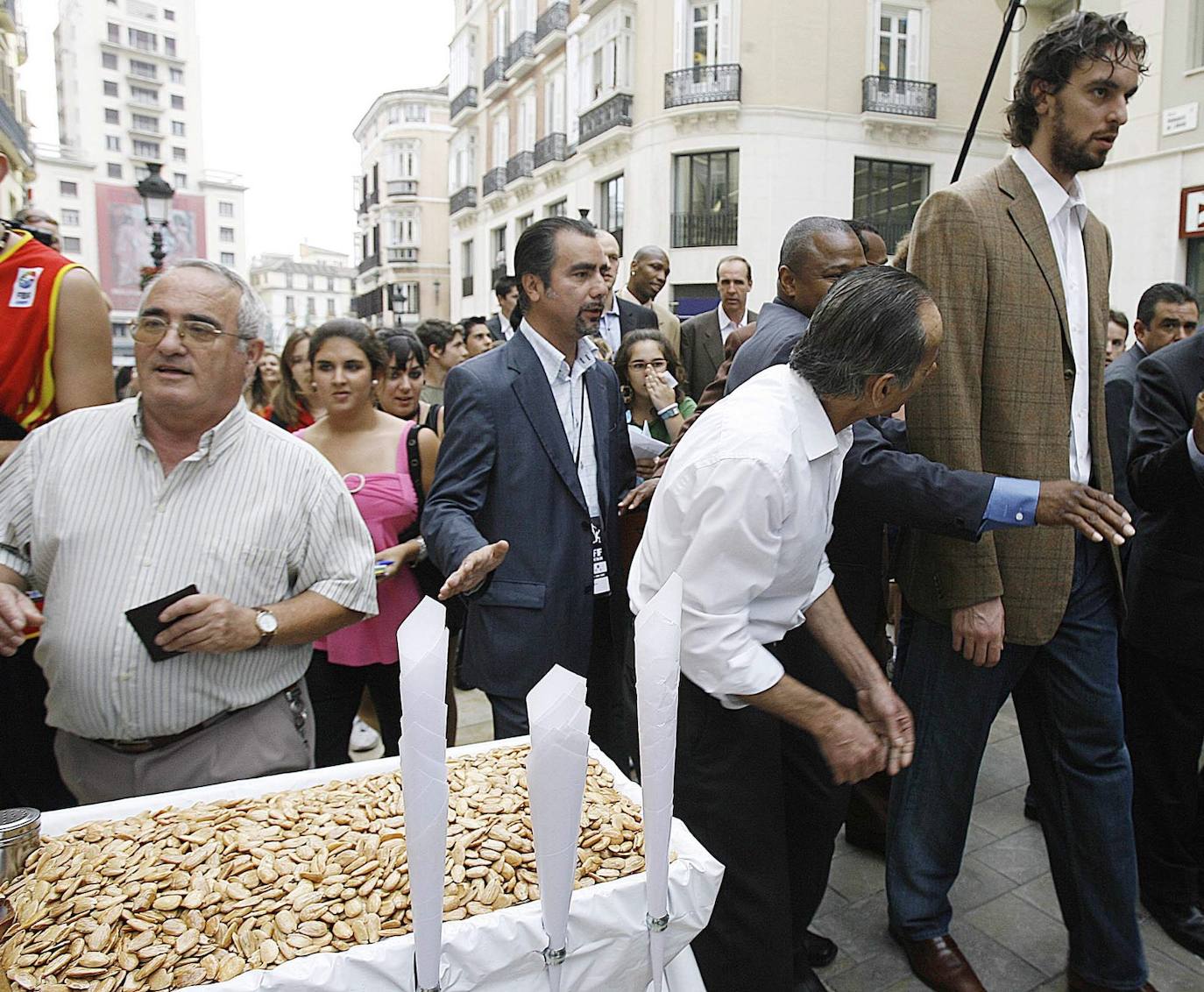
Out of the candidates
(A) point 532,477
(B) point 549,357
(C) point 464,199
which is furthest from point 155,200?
(C) point 464,199

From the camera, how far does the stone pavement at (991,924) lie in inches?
99.0

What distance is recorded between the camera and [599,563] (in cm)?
298

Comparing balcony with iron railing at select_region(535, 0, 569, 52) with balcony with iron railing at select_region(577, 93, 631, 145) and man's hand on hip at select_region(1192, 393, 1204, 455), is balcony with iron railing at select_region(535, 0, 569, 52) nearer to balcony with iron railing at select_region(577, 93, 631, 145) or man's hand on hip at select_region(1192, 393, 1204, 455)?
balcony with iron railing at select_region(577, 93, 631, 145)

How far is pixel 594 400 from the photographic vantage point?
2982 millimetres

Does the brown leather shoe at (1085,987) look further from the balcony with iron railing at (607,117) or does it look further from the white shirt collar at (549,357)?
the balcony with iron railing at (607,117)

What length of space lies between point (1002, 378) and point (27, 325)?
102 inches

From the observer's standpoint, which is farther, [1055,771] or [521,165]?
[521,165]

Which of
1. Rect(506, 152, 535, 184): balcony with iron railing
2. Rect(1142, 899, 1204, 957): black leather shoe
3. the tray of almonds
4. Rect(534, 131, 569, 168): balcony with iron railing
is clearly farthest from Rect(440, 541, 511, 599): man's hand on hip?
Rect(506, 152, 535, 184): balcony with iron railing

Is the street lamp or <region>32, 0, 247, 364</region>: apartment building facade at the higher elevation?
<region>32, 0, 247, 364</region>: apartment building facade

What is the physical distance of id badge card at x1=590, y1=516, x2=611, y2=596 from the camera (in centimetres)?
296

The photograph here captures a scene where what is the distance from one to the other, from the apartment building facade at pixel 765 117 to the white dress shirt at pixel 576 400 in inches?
673

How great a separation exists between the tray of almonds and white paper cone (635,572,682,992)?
24 centimetres

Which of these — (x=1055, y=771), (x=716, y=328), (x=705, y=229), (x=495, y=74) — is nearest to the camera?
(x=1055, y=771)

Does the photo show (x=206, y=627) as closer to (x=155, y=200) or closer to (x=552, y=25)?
(x=155, y=200)
